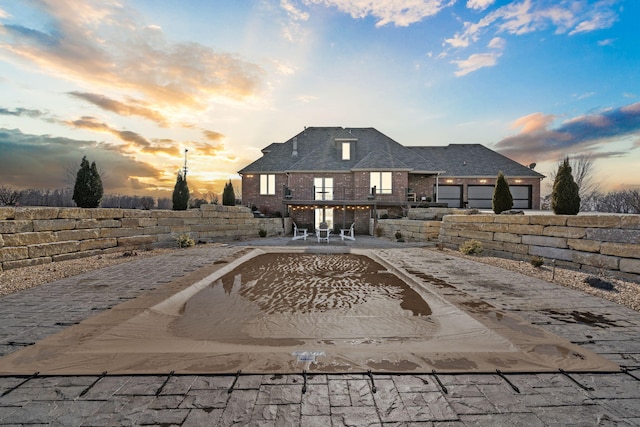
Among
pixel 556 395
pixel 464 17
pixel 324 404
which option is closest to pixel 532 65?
pixel 464 17

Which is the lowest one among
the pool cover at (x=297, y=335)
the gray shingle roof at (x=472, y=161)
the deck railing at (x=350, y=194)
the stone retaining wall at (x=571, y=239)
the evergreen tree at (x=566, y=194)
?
the pool cover at (x=297, y=335)

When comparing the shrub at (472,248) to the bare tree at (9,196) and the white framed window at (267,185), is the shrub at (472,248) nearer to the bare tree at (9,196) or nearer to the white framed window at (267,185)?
the white framed window at (267,185)

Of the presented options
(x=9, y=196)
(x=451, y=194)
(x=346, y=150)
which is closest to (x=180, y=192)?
(x=9, y=196)

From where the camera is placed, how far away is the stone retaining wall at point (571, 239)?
5.34 metres

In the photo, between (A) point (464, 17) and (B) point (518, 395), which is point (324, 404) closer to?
(B) point (518, 395)

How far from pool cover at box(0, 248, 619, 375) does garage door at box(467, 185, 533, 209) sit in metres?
21.2

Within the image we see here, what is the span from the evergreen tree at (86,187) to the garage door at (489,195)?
2574 cm

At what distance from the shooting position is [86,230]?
7758mm

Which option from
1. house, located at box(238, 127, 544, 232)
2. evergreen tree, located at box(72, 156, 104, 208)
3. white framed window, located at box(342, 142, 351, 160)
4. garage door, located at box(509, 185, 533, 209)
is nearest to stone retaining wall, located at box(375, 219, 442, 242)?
house, located at box(238, 127, 544, 232)

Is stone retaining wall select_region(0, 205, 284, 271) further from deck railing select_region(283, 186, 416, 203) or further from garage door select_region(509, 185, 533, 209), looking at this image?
garage door select_region(509, 185, 533, 209)

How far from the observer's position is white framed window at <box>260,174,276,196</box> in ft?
75.7

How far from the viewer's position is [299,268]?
25.7 ft

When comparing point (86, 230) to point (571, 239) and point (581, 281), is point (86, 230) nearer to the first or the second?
point (581, 281)

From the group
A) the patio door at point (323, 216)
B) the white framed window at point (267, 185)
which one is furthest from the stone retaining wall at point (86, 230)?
the white framed window at point (267, 185)
